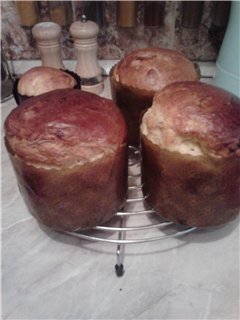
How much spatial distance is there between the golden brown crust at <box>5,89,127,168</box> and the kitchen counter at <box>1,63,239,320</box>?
21 centimetres

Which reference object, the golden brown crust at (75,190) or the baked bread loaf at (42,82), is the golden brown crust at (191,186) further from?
the baked bread loaf at (42,82)

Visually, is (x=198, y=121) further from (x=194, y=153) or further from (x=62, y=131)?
(x=62, y=131)

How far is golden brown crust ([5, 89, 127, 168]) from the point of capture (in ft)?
1.66

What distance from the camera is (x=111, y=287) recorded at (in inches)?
22.1

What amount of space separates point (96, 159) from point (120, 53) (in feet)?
2.67

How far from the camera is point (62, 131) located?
508 mm

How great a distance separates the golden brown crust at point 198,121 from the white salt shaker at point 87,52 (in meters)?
0.56

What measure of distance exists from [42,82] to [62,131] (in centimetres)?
27

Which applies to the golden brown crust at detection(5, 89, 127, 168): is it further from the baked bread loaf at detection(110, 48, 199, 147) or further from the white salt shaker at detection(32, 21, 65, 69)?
the white salt shaker at detection(32, 21, 65, 69)

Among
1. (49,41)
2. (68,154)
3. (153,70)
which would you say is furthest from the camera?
(49,41)

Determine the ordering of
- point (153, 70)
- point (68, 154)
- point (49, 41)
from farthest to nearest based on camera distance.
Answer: point (49, 41)
point (153, 70)
point (68, 154)

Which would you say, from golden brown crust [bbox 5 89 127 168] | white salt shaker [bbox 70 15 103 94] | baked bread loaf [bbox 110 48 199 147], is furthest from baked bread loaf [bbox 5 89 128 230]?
white salt shaker [bbox 70 15 103 94]

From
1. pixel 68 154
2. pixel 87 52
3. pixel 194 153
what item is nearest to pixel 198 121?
pixel 194 153

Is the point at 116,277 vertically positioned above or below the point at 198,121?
below
